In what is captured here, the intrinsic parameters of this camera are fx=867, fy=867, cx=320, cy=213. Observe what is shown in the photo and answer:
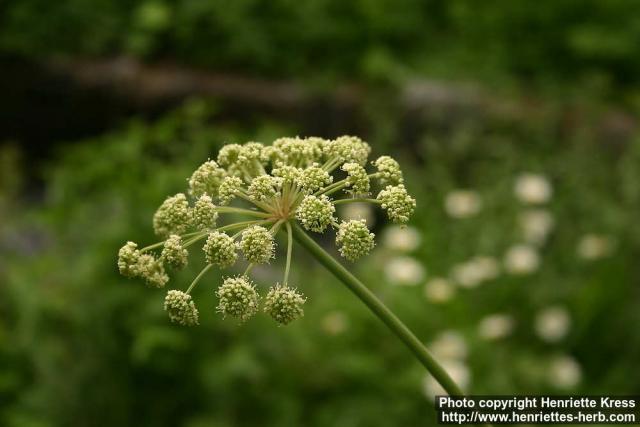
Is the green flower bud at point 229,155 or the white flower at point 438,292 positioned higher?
the white flower at point 438,292

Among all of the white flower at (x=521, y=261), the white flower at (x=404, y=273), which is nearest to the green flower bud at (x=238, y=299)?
the white flower at (x=404, y=273)

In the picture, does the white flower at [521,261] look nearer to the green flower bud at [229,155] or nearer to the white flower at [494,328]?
the white flower at [494,328]

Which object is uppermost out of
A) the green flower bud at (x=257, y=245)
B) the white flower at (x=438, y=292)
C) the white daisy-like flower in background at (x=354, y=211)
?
the white daisy-like flower in background at (x=354, y=211)

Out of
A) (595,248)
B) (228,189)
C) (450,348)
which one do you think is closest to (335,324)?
(450,348)

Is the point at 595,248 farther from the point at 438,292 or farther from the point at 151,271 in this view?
the point at 151,271

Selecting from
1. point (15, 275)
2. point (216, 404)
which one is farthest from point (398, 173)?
point (15, 275)

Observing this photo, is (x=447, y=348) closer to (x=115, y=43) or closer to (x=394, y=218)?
(x=394, y=218)
